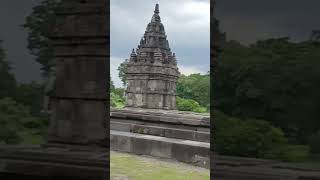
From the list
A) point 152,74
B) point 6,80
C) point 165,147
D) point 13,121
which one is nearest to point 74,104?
point 13,121

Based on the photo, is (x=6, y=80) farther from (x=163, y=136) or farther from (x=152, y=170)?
(x=163, y=136)

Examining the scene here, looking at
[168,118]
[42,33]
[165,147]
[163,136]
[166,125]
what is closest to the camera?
[42,33]

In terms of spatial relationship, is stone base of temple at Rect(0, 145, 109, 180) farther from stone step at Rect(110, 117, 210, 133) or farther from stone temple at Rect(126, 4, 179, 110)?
stone temple at Rect(126, 4, 179, 110)

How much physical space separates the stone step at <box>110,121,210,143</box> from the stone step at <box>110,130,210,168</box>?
0.81 meters

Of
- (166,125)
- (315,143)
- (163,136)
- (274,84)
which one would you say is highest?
(274,84)

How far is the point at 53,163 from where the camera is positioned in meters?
5.96

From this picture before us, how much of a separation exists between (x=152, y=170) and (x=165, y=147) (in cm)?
156

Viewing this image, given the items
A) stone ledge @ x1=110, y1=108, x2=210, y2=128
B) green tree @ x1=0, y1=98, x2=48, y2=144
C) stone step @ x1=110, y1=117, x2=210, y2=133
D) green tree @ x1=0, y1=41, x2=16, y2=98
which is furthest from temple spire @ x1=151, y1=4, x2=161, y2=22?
green tree @ x1=0, y1=98, x2=48, y2=144

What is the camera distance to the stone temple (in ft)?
56.1

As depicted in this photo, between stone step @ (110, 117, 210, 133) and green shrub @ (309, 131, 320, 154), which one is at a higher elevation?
green shrub @ (309, 131, 320, 154)

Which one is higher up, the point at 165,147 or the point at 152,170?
the point at 165,147

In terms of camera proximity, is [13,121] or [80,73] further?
[13,121]

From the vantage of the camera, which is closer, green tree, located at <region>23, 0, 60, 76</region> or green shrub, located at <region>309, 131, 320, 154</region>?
green shrub, located at <region>309, 131, 320, 154</region>

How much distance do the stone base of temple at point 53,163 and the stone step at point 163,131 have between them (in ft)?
18.0
